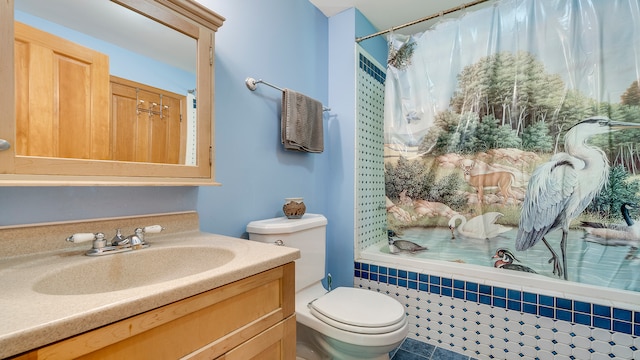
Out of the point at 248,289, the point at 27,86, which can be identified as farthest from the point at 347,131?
the point at 27,86

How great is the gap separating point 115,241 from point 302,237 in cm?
78

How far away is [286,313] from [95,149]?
797 mm

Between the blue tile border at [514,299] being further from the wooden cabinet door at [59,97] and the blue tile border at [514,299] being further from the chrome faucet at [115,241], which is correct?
the wooden cabinet door at [59,97]

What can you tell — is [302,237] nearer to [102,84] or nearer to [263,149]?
[263,149]

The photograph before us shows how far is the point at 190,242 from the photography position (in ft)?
3.28

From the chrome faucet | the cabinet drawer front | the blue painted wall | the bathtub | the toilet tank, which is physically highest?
the blue painted wall

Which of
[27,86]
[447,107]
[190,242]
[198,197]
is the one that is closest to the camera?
[27,86]

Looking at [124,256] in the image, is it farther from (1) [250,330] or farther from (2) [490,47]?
(2) [490,47]

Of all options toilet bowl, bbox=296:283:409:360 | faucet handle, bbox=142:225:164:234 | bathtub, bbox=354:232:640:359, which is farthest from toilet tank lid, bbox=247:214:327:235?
bathtub, bbox=354:232:640:359

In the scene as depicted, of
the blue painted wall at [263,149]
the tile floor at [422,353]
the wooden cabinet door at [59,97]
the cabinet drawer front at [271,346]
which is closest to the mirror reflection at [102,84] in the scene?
the wooden cabinet door at [59,97]

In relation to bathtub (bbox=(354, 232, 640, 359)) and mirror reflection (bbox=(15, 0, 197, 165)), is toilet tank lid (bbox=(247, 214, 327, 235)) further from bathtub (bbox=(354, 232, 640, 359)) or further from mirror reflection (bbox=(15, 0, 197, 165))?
bathtub (bbox=(354, 232, 640, 359))

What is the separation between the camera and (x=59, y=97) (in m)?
0.81

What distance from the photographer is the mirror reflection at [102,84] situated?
2.50ft

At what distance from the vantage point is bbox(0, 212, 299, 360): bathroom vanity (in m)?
0.46
